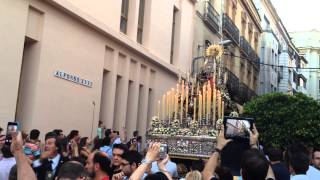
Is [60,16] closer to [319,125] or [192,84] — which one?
[192,84]

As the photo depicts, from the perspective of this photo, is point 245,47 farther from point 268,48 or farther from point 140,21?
point 140,21

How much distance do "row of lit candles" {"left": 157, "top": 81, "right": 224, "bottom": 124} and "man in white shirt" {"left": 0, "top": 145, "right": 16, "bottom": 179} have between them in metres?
6.69

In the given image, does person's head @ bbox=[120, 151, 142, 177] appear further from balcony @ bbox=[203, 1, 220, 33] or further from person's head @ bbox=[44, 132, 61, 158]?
balcony @ bbox=[203, 1, 220, 33]

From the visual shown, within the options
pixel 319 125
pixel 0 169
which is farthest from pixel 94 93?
pixel 319 125

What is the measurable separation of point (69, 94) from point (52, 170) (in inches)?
291

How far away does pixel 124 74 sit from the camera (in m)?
16.7

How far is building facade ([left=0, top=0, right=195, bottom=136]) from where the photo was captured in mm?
11250

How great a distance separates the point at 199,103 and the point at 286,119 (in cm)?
834

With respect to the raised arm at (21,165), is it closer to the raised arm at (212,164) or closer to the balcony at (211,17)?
the raised arm at (212,164)

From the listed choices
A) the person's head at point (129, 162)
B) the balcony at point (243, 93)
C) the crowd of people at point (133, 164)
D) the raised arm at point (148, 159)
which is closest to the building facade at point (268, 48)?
the balcony at point (243, 93)

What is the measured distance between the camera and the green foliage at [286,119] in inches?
735

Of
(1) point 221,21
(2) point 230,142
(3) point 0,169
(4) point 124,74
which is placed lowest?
(3) point 0,169

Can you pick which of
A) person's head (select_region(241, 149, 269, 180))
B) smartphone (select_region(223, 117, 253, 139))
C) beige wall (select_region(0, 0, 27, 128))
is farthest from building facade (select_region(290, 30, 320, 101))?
person's head (select_region(241, 149, 269, 180))

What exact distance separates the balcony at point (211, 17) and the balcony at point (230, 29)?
1084mm
